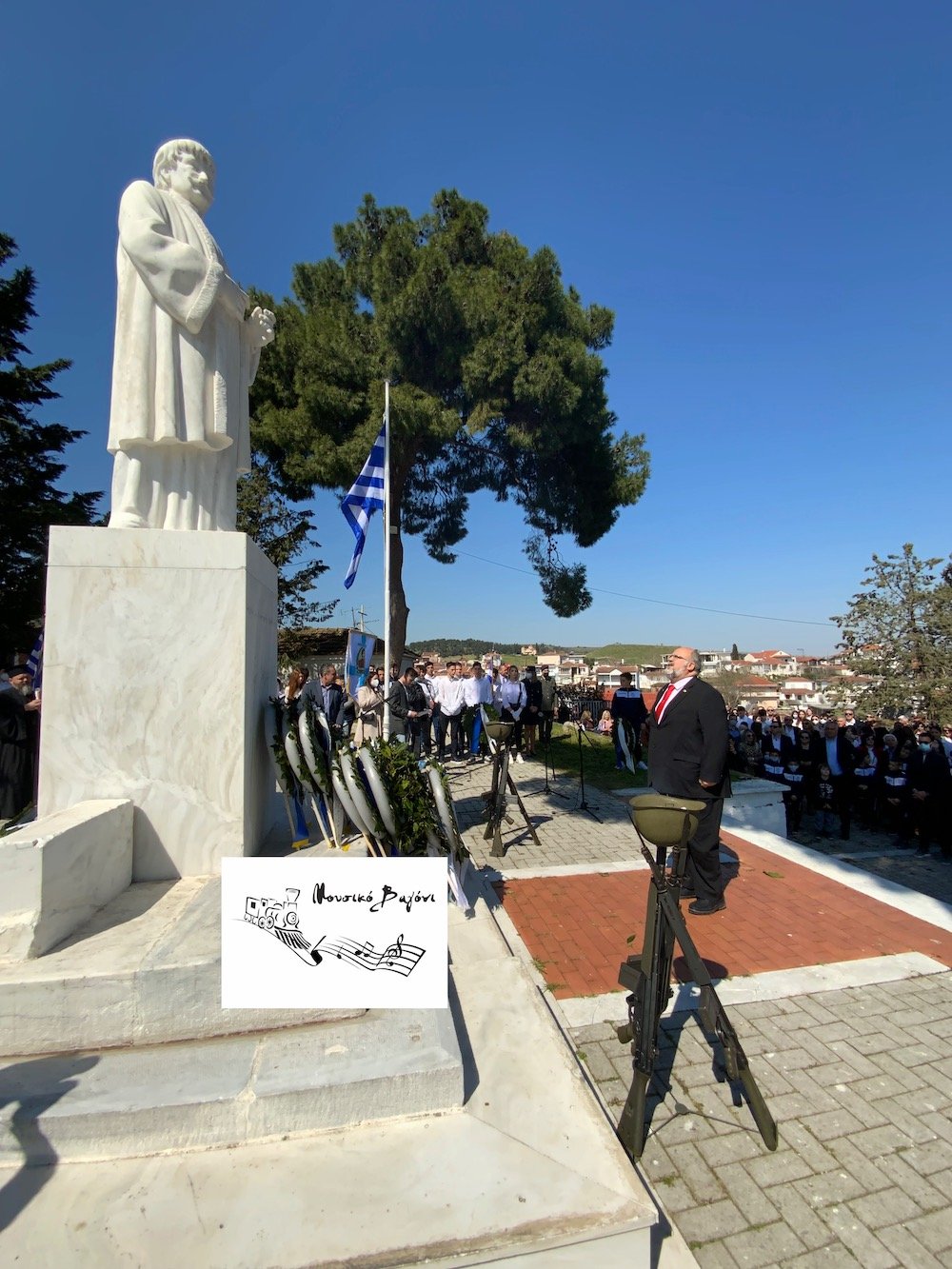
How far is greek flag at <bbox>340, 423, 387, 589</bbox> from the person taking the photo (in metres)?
9.26

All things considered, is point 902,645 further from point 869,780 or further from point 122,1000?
point 122,1000

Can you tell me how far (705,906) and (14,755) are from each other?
17.4ft

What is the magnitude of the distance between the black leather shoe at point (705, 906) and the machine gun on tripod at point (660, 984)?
229cm

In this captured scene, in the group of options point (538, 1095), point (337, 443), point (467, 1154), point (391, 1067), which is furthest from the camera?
point (337, 443)

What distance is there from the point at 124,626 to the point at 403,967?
204 centimetres

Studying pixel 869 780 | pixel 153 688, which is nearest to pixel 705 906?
pixel 153 688

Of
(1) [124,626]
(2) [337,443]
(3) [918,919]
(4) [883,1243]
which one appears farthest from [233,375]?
(2) [337,443]

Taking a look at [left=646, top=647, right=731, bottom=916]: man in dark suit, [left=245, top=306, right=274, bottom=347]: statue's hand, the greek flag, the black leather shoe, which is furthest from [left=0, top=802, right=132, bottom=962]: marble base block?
the greek flag

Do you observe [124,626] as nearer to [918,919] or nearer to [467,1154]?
[467,1154]

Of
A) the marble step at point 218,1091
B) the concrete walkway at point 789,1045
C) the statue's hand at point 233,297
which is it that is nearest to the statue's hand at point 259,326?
the statue's hand at point 233,297

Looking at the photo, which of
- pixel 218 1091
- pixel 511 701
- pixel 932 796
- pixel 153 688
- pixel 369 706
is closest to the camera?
pixel 218 1091

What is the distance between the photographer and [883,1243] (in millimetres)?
2004

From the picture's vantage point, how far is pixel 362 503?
30.8ft

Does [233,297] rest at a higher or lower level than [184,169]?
lower
